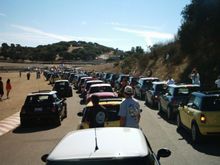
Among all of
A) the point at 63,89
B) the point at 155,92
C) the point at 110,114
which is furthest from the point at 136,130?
the point at 63,89

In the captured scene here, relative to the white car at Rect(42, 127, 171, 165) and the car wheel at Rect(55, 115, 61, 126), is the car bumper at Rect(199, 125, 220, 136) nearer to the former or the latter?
the white car at Rect(42, 127, 171, 165)

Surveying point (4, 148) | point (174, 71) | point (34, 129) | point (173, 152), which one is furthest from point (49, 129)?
point (174, 71)

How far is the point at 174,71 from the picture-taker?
5178 cm

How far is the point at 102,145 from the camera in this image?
5074 mm

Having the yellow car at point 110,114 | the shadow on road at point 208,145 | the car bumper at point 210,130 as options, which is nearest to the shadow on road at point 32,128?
the shadow on road at point 208,145

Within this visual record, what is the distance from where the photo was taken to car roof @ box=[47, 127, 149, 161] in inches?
Result: 187

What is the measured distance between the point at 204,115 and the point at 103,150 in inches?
328

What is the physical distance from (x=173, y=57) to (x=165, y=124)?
1562 inches

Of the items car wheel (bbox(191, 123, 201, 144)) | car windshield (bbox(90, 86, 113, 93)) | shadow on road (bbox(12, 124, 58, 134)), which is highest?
car windshield (bbox(90, 86, 113, 93))

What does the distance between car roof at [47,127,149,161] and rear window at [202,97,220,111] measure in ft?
24.1

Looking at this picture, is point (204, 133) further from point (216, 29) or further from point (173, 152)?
point (216, 29)

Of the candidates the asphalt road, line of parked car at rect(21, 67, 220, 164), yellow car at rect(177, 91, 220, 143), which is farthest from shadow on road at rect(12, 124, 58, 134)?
yellow car at rect(177, 91, 220, 143)

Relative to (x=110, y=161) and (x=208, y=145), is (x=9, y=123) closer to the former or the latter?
(x=208, y=145)

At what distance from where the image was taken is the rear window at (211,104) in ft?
42.2
